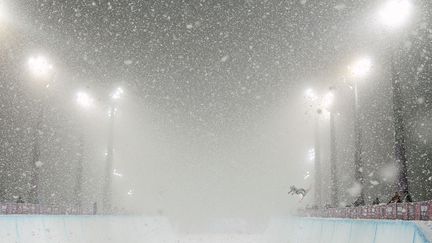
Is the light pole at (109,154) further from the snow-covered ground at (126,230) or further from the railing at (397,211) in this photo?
the railing at (397,211)

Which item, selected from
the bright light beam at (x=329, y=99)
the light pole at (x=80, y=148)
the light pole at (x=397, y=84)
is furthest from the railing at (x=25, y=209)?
the bright light beam at (x=329, y=99)

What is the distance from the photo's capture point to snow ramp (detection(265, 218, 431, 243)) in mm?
11000

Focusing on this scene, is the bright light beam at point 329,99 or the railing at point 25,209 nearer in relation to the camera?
the railing at point 25,209

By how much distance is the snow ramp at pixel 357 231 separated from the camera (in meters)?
11.0

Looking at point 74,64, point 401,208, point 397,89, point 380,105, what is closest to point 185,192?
point 74,64

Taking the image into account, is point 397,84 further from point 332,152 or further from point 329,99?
point 329,99

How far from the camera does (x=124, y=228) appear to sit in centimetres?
3288

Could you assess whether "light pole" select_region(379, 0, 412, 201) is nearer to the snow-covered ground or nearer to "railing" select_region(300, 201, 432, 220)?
"railing" select_region(300, 201, 432, 220)

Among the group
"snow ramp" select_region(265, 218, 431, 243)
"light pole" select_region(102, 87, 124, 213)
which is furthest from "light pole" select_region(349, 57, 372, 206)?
"light pole" select_region(102, 87, 124, 213)

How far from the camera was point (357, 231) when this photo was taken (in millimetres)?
15742

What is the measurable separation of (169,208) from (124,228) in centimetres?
9733

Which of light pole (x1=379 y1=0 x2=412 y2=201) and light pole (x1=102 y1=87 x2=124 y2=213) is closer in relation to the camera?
light pole (x1=379 y1=0 x2=412 y2=201)

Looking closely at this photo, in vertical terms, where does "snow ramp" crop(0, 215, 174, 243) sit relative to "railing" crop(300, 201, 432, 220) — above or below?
below

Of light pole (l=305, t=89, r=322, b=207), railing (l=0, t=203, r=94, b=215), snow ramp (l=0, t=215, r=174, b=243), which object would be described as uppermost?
light pole (l=305, t=89, r=322, b=207)
